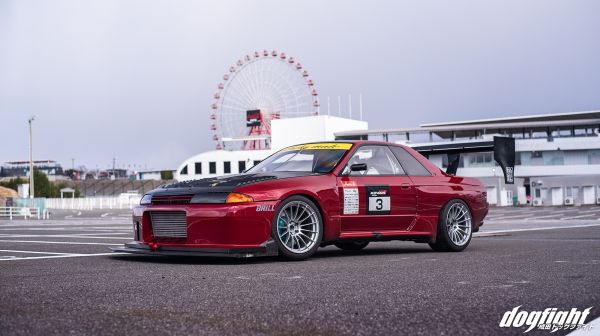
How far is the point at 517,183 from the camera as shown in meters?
68.6

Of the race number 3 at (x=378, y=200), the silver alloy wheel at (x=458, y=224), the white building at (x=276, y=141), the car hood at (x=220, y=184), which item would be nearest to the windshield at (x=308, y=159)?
the car hood at (x=220, y=184)

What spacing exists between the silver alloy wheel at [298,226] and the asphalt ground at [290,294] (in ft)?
0.90

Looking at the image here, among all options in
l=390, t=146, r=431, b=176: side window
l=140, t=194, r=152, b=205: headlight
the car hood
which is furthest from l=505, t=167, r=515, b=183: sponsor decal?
l=140, t=194, r=152, b=205: headlight

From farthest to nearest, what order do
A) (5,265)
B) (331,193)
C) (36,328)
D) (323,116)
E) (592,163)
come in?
(323,116)
(592,163)
(331,193)
(5,265)
(36,328)

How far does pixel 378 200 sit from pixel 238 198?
1835 mm

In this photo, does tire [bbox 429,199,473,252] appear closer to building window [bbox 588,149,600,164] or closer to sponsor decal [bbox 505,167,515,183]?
sponsor decal [bbox 505,167,515,183]

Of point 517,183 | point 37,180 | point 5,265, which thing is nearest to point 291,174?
point 5,265

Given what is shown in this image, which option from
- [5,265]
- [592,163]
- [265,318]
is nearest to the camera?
[265,318]

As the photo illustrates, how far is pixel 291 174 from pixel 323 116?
7073cm

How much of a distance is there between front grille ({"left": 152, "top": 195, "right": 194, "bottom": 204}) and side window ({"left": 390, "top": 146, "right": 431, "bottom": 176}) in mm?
2816

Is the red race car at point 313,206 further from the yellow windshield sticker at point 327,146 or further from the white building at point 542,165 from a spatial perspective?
the white building at point 542,165

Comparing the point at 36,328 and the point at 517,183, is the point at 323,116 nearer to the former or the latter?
the point at 517,183

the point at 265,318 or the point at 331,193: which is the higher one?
the point at 331,193

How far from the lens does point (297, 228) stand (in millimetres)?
7680
